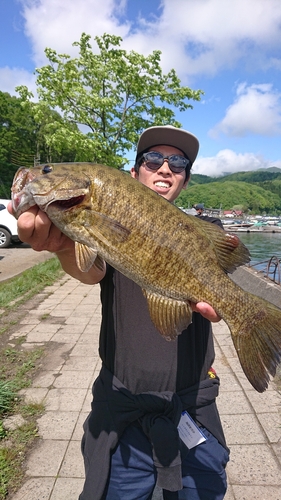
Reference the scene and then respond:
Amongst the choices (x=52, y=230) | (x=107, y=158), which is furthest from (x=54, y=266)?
(x=52, y=230)

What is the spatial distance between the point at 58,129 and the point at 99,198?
1701cm

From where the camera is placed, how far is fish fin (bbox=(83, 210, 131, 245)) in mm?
2088

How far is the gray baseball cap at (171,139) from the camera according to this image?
2.72 metres

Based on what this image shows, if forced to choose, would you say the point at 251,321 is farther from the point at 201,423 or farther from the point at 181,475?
the point at 181,475

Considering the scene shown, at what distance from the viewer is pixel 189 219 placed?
2.28m

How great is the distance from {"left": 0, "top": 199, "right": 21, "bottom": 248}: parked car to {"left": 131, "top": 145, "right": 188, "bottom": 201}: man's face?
16.3m

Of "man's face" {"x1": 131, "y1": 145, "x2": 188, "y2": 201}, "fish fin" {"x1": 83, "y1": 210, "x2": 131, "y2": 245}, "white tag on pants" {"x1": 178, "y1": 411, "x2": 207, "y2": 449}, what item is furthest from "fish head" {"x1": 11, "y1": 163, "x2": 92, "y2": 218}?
"white tag on pants" {"x1": 178, "y1": 411, "x2": 207, "y2": 449}

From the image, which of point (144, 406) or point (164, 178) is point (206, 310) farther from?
point (164, 178)

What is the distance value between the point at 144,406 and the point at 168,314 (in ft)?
2.15

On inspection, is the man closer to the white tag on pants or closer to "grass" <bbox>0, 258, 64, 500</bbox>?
the white tag on pants

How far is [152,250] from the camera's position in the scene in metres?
2.12

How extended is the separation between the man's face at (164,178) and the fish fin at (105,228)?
0.78 metres

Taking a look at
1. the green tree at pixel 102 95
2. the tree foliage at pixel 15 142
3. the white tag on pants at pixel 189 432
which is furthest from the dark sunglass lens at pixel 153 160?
the tree foliage at pixel 15 142

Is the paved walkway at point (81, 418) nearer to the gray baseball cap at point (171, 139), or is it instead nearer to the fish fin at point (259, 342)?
the fish fin at point (259, 342)
